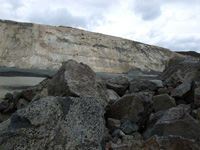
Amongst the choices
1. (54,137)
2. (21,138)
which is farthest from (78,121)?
(21,138)

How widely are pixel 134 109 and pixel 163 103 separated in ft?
4.22

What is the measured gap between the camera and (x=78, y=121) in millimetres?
2018

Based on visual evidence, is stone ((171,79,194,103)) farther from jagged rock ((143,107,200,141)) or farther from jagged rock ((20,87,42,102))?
jagged rock ((20,87,42,102))

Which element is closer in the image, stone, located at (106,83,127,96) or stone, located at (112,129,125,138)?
stone, located at (112,129,125,138)

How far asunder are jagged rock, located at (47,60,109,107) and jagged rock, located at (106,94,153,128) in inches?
12.7

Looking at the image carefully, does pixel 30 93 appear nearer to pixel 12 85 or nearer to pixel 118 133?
pixel 118 133

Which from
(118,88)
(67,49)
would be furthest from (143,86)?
(67,49)

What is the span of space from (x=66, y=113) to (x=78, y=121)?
159 mm

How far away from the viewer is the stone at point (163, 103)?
13.5 feet

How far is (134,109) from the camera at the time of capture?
321 centimetres

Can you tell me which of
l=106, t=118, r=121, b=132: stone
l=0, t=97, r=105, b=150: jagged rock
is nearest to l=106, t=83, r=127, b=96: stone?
l=106, t=118, r=121, b=132: stone

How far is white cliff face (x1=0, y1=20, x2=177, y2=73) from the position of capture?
38219mm

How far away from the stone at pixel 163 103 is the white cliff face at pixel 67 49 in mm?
36091

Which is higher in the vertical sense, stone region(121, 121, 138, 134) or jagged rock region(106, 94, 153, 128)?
jagged rock region(106, 94, 153, 128)
